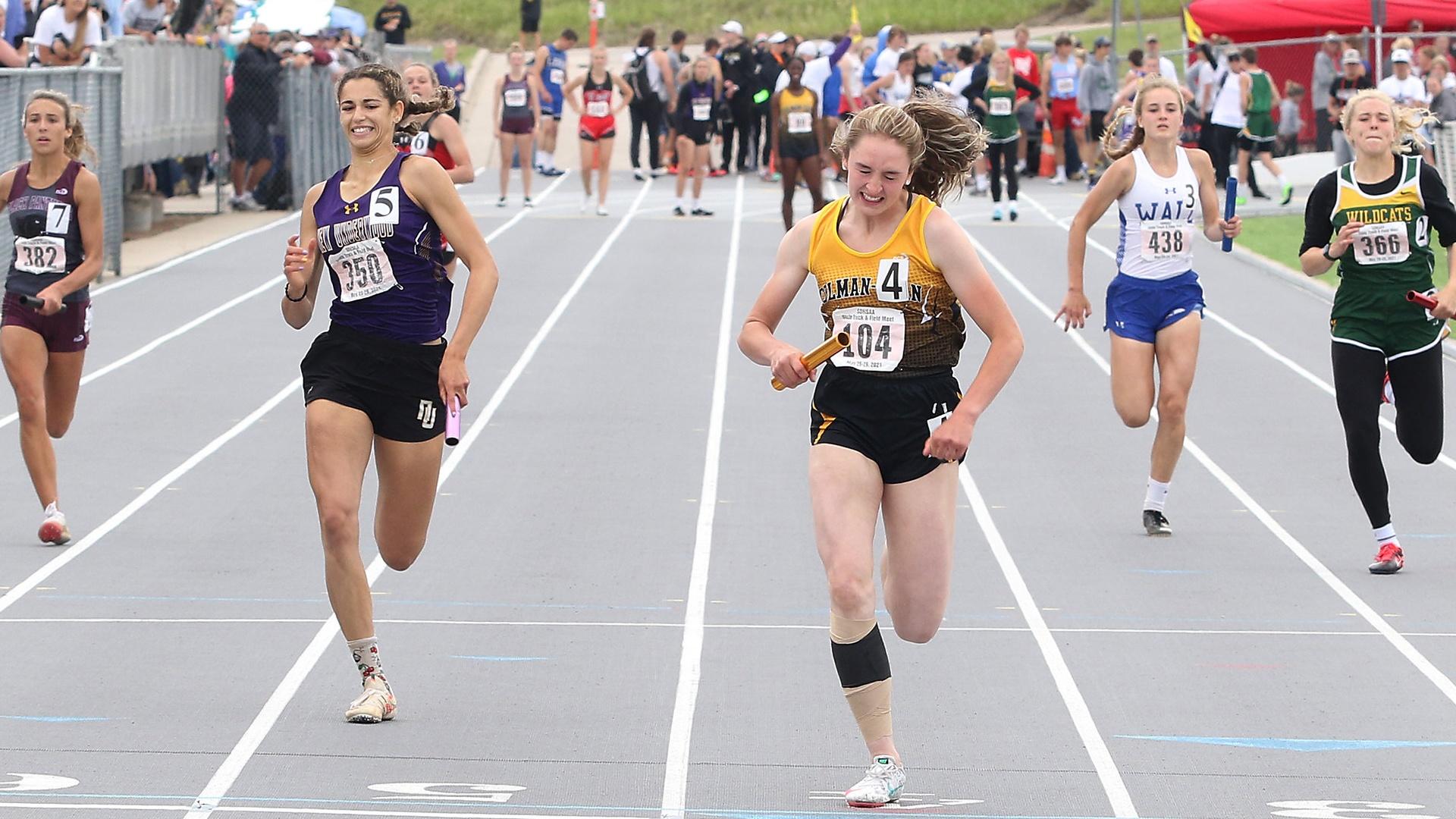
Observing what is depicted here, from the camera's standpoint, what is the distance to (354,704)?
612cm

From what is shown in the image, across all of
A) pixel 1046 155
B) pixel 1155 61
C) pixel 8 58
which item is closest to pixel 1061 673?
pixel 8 58

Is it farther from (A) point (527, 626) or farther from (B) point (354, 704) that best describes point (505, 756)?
(A) point (527, 626)

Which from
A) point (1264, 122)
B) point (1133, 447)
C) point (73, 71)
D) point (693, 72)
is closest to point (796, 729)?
point (1133, 447)

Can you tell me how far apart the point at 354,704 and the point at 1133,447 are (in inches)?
254

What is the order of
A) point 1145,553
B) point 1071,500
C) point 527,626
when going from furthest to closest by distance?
point 1071,500, point 1145,553, point 527,626

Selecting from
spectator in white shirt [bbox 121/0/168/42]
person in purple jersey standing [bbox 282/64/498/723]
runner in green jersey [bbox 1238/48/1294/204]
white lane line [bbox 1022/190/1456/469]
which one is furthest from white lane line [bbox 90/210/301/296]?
runner in green jersey [bbox 1238/48/1294/204]

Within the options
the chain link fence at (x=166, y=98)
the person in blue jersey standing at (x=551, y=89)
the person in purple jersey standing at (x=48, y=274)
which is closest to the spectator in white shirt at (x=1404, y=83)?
the person in blue jersey standing at (x=551, y=89)

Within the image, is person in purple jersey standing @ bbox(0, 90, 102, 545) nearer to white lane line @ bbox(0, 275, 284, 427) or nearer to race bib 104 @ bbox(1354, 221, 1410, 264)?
white lane line @ bbox(0, 275, 284, 427)

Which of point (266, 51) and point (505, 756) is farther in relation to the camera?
point (266, 51)

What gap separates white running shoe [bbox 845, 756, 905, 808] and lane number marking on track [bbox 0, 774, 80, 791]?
211cm

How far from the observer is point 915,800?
5.48m

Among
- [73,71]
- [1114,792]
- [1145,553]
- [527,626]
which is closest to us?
[1114,792]

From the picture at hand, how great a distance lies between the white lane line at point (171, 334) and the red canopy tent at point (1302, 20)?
19.4 meters

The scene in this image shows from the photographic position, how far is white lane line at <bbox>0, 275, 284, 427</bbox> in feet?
43.0
